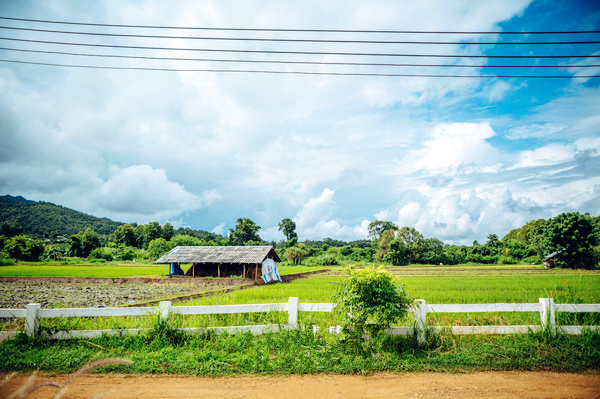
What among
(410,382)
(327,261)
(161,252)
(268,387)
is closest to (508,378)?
(410,382)

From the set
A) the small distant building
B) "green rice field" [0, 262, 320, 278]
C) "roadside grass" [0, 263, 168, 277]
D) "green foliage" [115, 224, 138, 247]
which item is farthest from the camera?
"green foliage" [115, 224, 138, 247]

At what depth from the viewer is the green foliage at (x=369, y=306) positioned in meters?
5.82

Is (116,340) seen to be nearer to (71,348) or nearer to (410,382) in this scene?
(71,348)

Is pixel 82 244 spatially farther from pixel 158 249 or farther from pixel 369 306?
pixel 369 306

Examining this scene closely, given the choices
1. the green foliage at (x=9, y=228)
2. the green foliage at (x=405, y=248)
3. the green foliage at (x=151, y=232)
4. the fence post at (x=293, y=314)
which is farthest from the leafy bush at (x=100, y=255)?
the fence post at (x=293, y=314)

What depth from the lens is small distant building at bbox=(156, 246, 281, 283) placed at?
27261mm

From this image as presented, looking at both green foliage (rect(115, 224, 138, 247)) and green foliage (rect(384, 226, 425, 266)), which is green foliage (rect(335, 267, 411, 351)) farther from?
green foliage (rect(115, 224, 138, 247))

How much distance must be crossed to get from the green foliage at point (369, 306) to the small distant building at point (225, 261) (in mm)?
21167

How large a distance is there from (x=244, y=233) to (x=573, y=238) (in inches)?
2206

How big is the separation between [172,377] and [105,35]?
30.1 ft

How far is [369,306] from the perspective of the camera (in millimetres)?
5918

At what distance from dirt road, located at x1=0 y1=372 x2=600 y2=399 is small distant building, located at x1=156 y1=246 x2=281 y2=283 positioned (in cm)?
2184

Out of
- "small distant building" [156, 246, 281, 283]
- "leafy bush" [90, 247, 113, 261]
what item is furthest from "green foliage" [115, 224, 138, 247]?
"small distant building" [156, 246, 281, 283]

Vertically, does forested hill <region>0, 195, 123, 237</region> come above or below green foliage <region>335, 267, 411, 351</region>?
above
